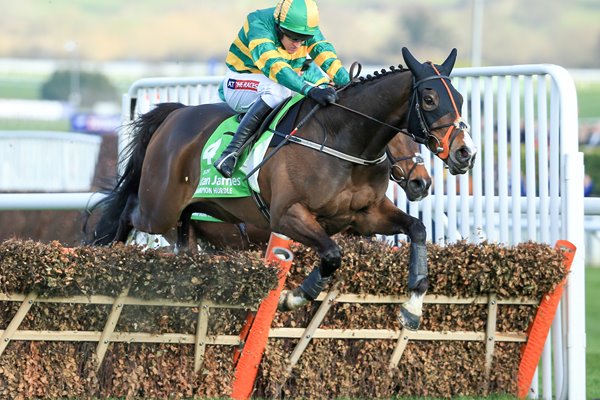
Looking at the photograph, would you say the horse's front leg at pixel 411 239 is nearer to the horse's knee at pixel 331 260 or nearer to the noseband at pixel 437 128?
the horse's knee at pixel 331 260

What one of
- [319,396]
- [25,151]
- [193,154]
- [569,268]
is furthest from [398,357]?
[25,151]

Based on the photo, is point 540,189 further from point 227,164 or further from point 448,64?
point 227,164

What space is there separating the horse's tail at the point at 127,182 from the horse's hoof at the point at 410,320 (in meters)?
2.56

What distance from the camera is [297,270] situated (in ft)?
18.8

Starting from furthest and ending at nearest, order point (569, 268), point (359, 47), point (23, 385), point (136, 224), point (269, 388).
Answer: point (359, 47) → point (136, 224) → point (569, 268) → point (269, 388) → point (23, 385)

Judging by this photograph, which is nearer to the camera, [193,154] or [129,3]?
[193,154]

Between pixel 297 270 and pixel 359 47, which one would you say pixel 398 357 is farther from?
pixel 359 47

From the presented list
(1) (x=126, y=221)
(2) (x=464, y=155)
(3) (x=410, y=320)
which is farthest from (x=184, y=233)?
(2) (x=464, y=155)

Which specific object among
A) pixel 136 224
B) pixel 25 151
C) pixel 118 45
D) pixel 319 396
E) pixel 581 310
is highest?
pixel 118 45

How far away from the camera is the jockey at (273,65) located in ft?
19.0

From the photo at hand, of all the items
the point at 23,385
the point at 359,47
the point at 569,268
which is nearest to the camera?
the point at 23,385

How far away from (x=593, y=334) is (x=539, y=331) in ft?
22.4

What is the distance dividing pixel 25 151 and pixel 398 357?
5930 mm

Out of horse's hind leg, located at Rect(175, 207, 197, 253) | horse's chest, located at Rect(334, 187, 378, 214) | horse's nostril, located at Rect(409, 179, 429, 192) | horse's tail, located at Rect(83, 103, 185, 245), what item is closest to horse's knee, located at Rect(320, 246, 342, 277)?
horse's chest, located at Rect(334, 187, 378, 214)
